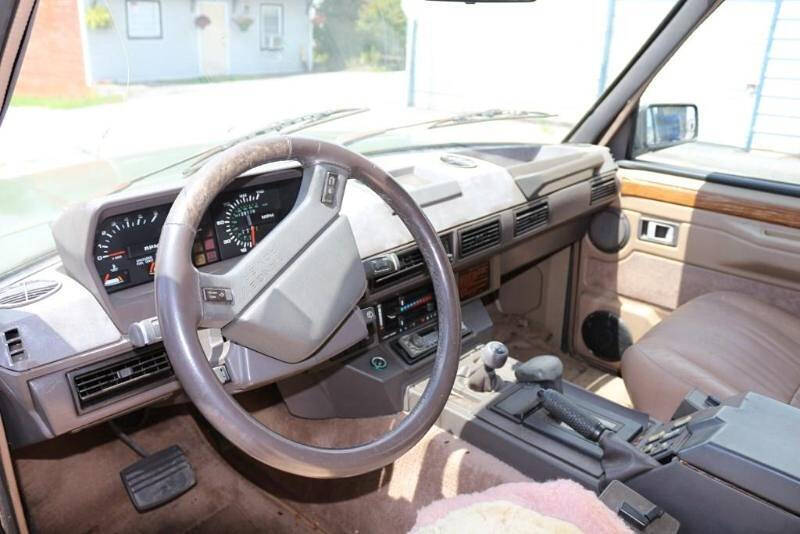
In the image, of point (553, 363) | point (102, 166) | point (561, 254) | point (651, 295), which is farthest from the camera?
point (561, 254)

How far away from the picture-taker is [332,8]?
6.85ft

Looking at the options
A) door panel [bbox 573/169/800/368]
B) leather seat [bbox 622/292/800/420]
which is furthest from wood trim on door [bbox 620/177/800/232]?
leather seat [bbox 622/292/800/420]

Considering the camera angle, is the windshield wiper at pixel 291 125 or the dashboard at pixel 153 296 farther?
the windshield wiper at pixel 291 125

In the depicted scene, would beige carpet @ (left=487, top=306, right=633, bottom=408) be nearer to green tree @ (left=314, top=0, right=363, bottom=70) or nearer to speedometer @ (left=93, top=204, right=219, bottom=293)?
green tree @ (left=314, top=0, right=363, bottom=70)

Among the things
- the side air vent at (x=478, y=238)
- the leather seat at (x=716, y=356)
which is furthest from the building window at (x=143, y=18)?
the leather seat at (x=716, y=356)

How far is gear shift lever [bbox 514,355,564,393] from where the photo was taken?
1.92 meters

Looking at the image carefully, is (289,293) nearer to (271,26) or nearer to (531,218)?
(271,26)

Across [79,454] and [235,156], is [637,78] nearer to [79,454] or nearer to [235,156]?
[235,156]

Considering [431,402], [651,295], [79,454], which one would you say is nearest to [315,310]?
[431,402]

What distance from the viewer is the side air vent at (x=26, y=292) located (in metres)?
1.40

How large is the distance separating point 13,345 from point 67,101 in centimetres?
54

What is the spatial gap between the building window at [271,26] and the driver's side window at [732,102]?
1519 millimetres

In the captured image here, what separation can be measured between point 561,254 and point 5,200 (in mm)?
2187

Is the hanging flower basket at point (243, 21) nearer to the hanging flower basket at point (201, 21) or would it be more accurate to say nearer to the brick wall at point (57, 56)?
the hanging flower basket at point (201, 21)
